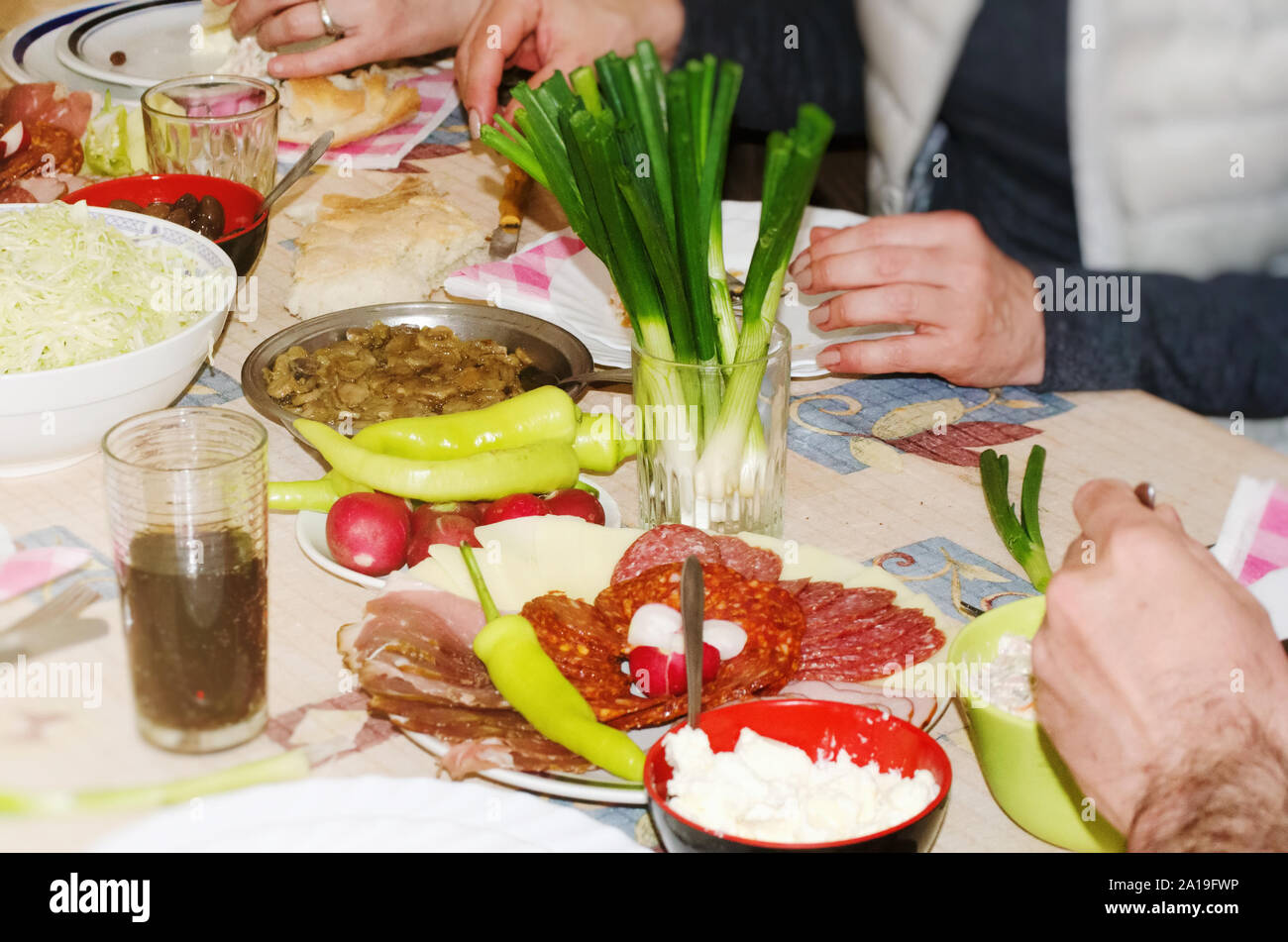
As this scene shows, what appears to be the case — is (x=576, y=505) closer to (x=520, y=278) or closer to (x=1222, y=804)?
(x=520, y=278)

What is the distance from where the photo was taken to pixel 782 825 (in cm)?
98

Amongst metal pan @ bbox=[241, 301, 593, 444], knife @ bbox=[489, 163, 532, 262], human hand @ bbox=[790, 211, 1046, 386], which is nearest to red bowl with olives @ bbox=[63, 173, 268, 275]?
metal pan @ bbox=[241, 301, 593, 444]

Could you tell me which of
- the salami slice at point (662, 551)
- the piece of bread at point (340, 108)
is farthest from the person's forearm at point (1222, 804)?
the piece of bread at point (340, 108)

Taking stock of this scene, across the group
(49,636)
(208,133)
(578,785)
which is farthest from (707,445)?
(208,133)

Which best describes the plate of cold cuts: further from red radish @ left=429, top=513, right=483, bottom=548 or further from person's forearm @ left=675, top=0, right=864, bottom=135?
person's forearm @ left=675, top=0, right=864, bottom=135

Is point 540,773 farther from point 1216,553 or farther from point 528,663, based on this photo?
point 1216,553

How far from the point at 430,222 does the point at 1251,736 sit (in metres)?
1.54

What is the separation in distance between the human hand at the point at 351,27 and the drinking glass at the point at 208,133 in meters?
0.31

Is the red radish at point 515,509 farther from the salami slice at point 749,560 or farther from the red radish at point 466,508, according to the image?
the salami slice at point 749,560

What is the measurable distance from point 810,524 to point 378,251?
2.93 feet

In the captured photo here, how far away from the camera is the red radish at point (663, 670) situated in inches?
46.6

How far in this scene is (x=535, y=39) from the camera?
99.9 inches

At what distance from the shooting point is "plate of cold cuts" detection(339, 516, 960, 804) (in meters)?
1.14

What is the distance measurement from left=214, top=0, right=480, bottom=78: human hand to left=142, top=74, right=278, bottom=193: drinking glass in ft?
1.02
